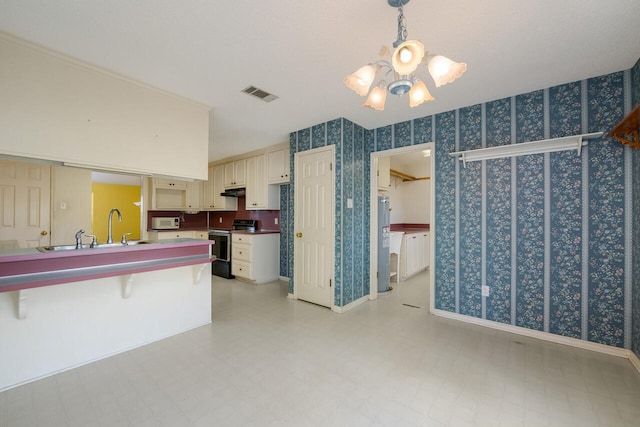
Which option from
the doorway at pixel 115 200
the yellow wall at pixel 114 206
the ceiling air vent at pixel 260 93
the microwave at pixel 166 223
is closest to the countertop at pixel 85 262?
the doorway at pixel 115 200

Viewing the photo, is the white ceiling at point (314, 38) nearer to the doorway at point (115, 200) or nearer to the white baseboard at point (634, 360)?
the doorway at point (115, 200)

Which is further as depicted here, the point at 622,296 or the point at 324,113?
the point at 324,113

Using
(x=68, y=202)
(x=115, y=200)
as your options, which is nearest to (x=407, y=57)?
(x=115, y=200)

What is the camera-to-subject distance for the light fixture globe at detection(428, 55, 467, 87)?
135cm

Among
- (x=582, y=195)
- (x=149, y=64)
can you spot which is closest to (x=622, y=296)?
(x=582, y=195)

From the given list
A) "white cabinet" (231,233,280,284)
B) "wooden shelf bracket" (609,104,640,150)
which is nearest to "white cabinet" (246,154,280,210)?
"white cabinet" (231,233,280,284)

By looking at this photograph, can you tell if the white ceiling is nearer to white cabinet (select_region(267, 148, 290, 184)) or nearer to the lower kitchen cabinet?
white cabinet (select_region(267, 148, 290, 184))

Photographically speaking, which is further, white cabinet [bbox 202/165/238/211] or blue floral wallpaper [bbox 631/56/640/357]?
white cabinet [bbox 202/165/238/211]

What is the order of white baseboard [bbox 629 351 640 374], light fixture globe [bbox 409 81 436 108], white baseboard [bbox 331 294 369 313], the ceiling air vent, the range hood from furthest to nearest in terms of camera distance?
the range hood < white baseboard [bbox 331 294 369 313] < the ceiling air vent < white baseboard [bbox 629 351 640 374] < light fixture globe [bbox 409 81 436 108]

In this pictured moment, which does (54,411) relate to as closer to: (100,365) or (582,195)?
(100,365)

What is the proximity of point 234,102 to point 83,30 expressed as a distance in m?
1.31

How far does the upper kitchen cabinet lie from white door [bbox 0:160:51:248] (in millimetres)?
1431

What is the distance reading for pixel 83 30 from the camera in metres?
1.76

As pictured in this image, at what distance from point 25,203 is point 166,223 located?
8.42ft
